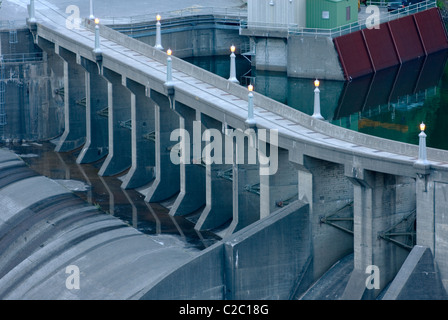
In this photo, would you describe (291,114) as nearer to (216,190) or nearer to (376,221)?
(216,190)

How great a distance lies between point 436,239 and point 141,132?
3051 cm

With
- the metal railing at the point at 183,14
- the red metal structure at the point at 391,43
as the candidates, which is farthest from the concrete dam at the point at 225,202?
the red metal structure at the point at 391,43

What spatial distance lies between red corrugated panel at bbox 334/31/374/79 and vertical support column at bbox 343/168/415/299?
45.4 metres

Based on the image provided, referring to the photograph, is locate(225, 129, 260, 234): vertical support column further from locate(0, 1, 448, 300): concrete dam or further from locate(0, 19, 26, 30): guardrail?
locate(0, 19, 26, 30): guardrail

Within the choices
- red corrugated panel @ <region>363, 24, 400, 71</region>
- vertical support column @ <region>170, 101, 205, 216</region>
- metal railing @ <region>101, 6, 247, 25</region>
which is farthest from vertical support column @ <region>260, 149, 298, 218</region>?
red corrugated panel @ <region>363, 24, 400, 71</region>

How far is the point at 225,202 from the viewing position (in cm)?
7581

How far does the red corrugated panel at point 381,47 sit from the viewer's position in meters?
111

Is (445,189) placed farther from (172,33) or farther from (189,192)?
(172,33)

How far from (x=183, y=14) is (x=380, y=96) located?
19576 mm

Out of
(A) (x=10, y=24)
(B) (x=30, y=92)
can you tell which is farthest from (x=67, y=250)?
(A) (x=10, y=24)

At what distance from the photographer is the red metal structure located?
108438mm

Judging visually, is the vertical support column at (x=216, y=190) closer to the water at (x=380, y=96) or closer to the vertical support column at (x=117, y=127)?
the vertical support column at (x=117, y=127)

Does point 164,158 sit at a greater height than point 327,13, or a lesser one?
lesser

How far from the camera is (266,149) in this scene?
2704 inches
